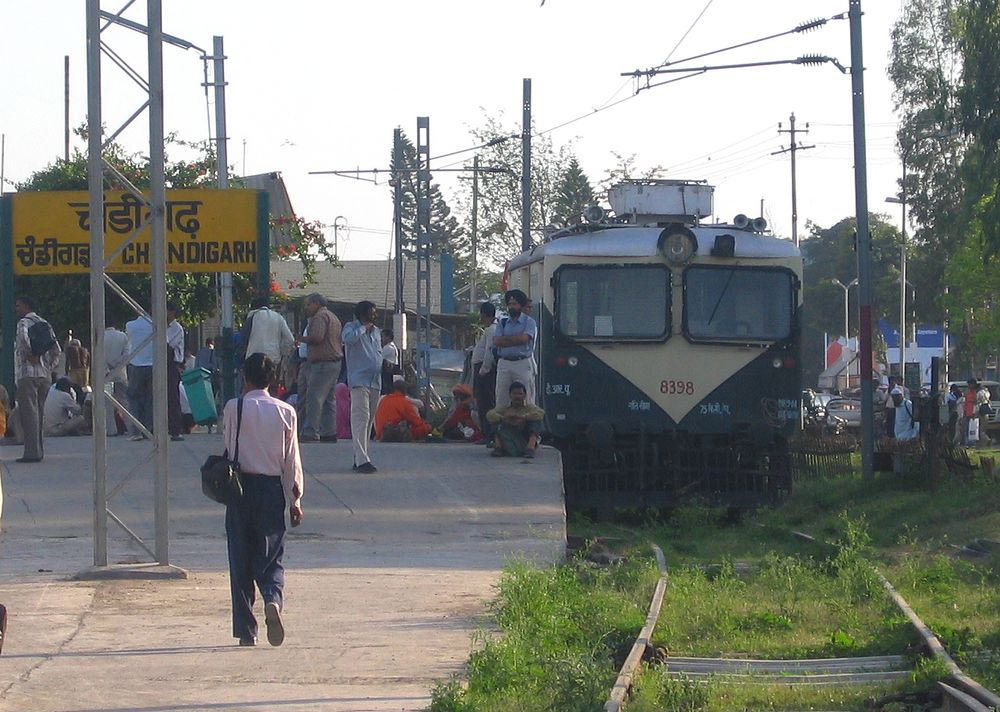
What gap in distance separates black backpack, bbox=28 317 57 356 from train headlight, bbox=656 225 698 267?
6070 millimetres

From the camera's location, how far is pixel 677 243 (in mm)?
15070

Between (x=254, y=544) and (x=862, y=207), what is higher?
(x=862, y=207)

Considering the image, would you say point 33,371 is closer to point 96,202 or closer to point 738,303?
point 96,202

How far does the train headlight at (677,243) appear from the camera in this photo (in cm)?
1505

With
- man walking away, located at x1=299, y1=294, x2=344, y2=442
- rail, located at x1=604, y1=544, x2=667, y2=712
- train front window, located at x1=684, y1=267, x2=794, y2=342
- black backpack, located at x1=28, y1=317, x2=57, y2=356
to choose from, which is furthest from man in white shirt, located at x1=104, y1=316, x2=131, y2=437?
rail, located at x1=604, y1=544, x2=667, y2=712

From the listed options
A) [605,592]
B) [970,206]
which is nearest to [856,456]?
[970,206]

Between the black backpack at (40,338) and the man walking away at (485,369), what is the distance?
176 inches

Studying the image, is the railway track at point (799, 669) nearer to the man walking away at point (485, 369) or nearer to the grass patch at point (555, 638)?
the grass patch at point (555, 638)

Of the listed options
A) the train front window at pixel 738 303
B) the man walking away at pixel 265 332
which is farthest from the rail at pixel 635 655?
the man walking away at pixel 265 332

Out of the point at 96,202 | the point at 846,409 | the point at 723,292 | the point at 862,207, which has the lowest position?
the point at 846,409

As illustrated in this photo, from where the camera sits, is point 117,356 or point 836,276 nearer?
point 117,356

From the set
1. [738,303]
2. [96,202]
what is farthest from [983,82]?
[96,202]

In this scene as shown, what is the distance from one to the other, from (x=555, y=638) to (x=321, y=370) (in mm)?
8360

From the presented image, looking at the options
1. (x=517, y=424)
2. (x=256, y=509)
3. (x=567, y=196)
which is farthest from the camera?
(x=567, y=196)
